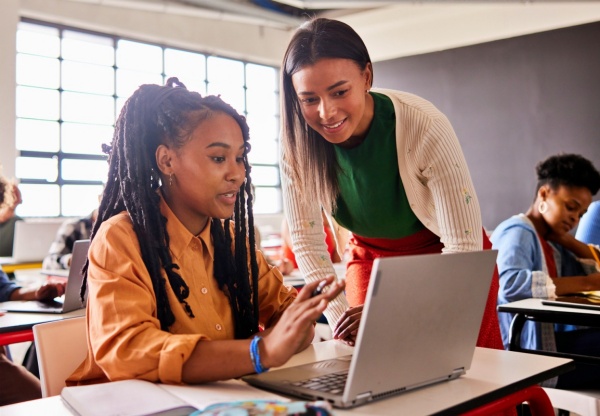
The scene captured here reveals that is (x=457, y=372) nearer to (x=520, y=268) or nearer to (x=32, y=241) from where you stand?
(x=520, y=268)

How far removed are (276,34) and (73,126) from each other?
3638 millimetres

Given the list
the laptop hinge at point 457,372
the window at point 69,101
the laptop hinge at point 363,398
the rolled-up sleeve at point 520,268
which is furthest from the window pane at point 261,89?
the laptop hinge at point 363,398

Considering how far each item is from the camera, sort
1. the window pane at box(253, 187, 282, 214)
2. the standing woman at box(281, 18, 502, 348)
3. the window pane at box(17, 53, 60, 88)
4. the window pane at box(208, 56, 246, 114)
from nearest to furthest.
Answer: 1. the standing woman at box(281, 18, 502, 348)
2. the window pane at box(17, 53, 60, 88)
3. the window pane at box(208, 56, 246, 114)
4. the window pane at box(253, 187, 282, 214)

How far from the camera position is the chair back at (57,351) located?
53.2 inches

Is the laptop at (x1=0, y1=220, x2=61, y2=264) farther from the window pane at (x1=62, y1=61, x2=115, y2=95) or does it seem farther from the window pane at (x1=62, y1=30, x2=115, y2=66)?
the window pane at (x1=62, y1=30, x2=115, y2=66)

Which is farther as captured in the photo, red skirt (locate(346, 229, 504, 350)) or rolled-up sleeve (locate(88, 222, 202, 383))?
red skirt (locate(346, 229, 504, 350))

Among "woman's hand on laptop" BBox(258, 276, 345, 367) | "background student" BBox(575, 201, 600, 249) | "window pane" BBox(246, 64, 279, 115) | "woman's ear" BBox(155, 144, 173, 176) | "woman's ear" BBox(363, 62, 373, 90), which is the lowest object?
"woman's hand on laptop" BBox(258, 276, 345, 367)

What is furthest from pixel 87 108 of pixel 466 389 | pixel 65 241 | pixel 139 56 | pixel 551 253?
pixel 466 389

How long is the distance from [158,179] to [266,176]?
8606 mm

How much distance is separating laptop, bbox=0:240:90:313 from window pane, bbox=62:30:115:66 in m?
6.13

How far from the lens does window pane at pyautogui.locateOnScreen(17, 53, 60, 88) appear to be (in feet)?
24.2

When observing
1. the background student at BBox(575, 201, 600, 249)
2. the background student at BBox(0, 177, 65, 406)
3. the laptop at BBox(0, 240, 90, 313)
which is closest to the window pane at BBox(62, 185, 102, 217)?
the background student at BBox(0, 177, 65, 406)

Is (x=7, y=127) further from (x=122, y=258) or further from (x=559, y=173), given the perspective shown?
(x=122, y=258)

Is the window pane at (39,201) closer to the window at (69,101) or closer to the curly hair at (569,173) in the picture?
the window at (69,101)
